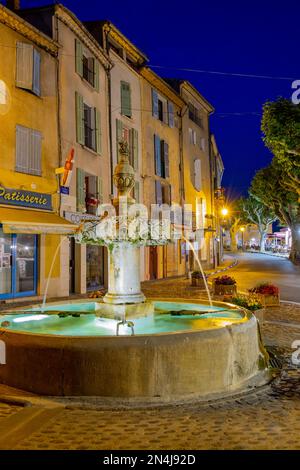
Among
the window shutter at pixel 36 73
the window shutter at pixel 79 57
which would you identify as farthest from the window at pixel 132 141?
the window shutter at pixel 36 73

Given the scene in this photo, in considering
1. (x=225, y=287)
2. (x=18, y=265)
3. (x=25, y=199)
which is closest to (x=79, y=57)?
(x=25, y=199)

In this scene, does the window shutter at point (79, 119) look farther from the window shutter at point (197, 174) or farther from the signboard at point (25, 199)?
the window shutter at point (197, 174)

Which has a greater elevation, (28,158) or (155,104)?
(155,104)

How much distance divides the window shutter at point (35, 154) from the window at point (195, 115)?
72.6ft

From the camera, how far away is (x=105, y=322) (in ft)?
23.6

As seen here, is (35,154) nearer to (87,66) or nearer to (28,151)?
(28,151)

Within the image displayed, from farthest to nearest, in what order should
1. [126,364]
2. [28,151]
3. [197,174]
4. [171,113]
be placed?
[197,174]
[171,113]
[28,151]
[126,364]

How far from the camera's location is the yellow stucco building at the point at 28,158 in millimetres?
15156

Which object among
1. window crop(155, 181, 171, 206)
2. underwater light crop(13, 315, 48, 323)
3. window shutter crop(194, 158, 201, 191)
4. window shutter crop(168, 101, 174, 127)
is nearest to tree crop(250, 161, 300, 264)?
window shutter crop(194, 158, 201, 191)

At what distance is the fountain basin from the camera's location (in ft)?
16.3

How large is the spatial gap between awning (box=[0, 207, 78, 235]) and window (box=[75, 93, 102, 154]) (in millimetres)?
4652

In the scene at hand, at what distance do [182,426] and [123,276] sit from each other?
327 centimetres

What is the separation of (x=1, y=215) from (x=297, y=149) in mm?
20853

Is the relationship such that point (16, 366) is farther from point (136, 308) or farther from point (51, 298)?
point (51, 298)
